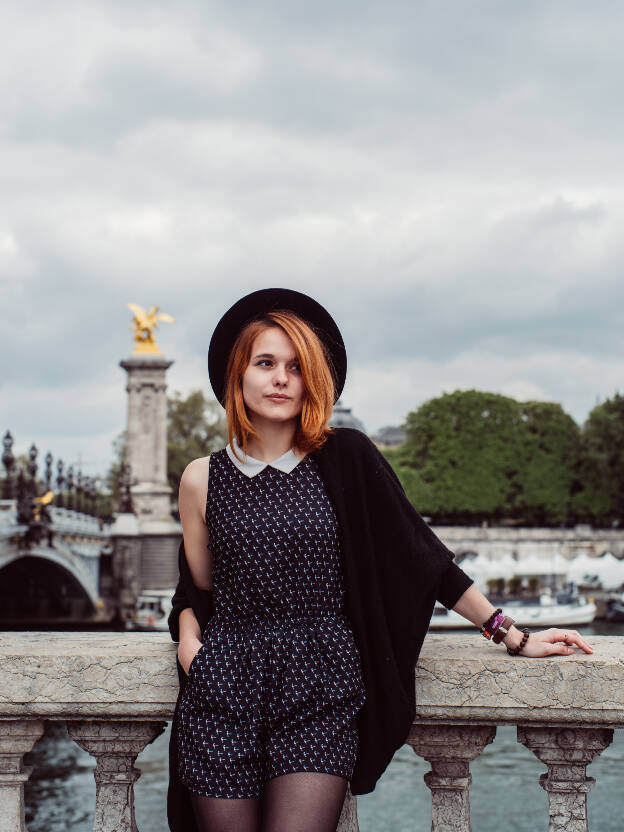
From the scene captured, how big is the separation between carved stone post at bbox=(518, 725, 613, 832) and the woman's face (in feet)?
3.47

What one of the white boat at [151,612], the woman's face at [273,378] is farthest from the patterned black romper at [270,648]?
the white boat at [151,612]

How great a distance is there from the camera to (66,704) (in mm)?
2949

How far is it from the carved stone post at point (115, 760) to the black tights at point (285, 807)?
0.48 meters

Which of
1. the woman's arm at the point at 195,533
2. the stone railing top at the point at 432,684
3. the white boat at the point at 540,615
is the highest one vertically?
the woman's arm at the point at 195,533

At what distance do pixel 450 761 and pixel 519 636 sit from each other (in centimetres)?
40

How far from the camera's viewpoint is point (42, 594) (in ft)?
118

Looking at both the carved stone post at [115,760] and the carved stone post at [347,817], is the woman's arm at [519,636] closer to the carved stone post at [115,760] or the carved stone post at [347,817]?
the carved stone post at [347,817]

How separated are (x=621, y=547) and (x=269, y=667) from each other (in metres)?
59.2

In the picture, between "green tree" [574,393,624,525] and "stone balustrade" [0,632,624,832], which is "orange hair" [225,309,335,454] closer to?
"stone balustrade" [0,632,624,832]

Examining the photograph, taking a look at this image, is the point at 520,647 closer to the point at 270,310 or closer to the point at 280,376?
the point at 280,376

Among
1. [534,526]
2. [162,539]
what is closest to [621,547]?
[534,526]

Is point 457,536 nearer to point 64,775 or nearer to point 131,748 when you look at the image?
point 64,775

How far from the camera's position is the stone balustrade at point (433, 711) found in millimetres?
2838

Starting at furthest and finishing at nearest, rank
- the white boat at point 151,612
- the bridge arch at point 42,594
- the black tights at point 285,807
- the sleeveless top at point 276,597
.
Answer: the white boat at point 151,612
the bridge arch at point 42,594
the sleeveless top at point 276,597
the black tights at point 285,807
